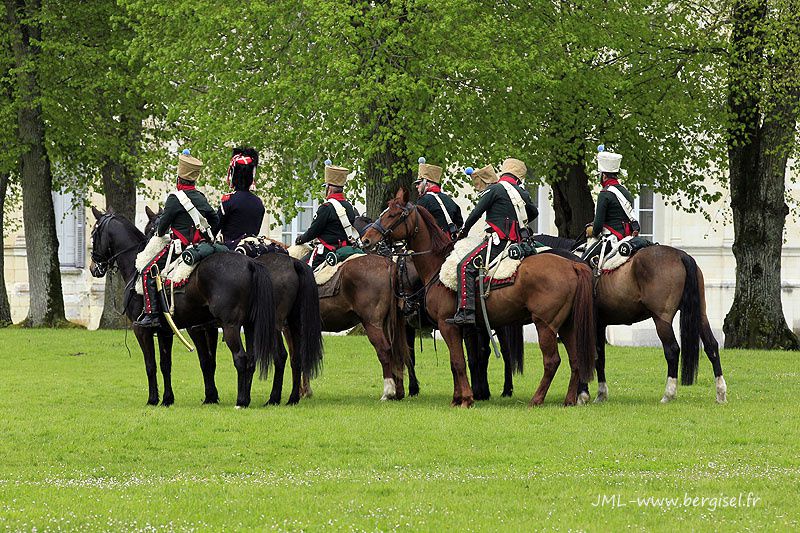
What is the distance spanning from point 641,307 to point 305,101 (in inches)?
499

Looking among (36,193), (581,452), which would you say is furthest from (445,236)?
(36,193)

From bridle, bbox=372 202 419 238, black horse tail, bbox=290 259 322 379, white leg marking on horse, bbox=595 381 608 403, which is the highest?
bridle, bbox=372 202 419 238

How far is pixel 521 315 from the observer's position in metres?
17.1

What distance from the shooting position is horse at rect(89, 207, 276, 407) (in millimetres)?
16641

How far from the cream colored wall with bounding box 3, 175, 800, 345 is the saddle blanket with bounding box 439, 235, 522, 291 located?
2008cm

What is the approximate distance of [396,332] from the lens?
1834cm

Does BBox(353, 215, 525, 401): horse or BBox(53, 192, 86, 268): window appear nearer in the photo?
BBox(353, 215, 525, 401): horse

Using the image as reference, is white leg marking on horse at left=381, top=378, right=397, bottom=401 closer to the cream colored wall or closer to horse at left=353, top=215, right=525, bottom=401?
horse at left=353, top=215, right=525, bottom=401

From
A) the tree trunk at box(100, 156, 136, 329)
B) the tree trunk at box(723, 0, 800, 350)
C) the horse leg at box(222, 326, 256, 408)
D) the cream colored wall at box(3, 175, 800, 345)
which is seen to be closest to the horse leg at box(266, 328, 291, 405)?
the horse leg at box(222, 326, 256, 408)

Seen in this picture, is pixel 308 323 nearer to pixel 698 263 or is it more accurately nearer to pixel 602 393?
pixel 602 393

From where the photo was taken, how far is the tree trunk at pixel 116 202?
36.1 m

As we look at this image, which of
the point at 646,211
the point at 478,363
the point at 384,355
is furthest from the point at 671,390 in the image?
the point at 646,211

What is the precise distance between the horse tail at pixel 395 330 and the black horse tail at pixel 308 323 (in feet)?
3.60

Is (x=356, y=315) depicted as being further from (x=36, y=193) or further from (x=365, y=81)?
(x=36, y=193)
